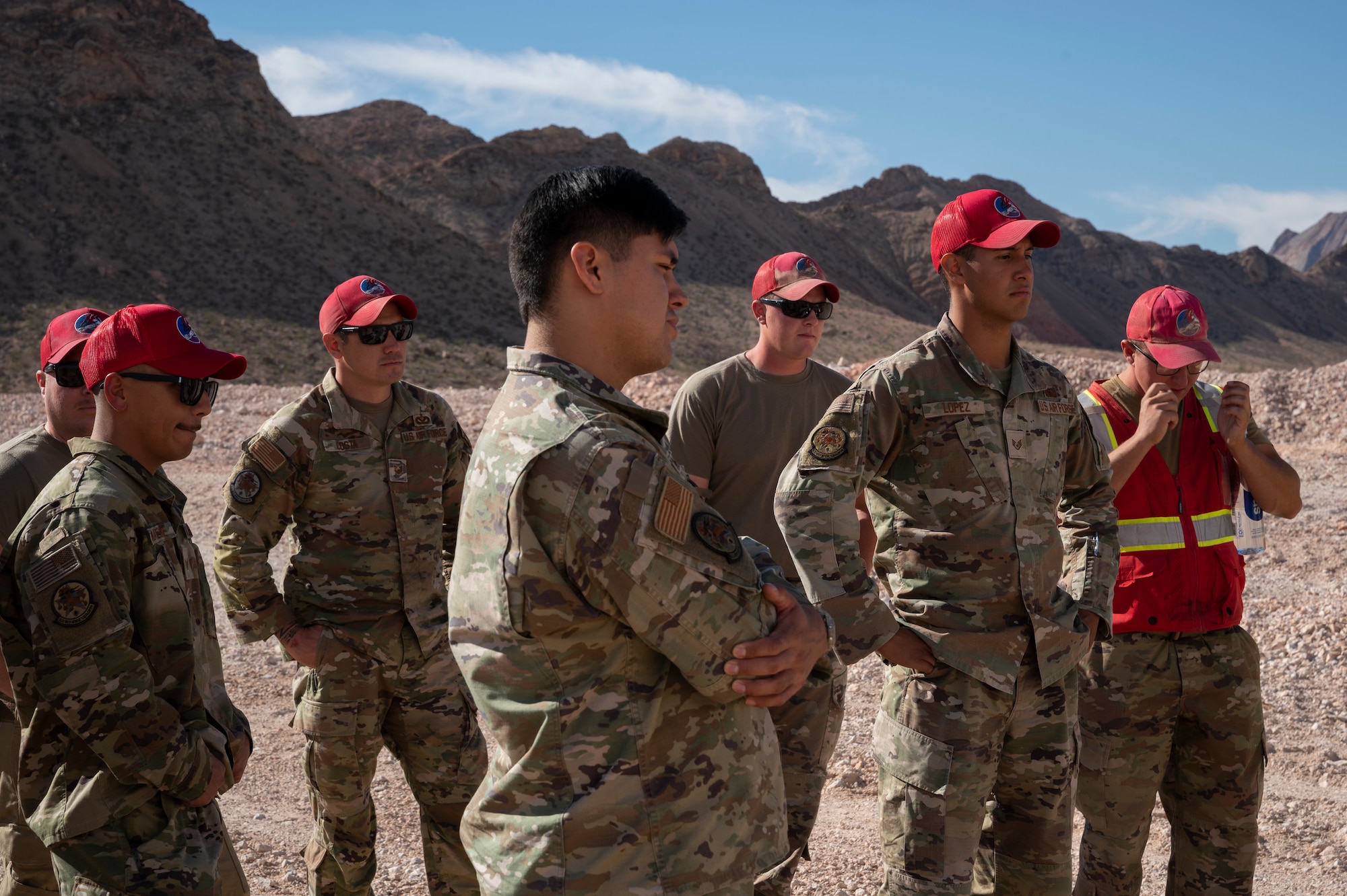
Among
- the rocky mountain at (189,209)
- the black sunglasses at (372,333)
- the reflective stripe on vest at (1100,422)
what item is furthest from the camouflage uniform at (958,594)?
the rocky mountain at (189,209)

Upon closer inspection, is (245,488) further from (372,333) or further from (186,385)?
(186,385)

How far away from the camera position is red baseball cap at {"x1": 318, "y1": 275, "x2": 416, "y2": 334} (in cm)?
407

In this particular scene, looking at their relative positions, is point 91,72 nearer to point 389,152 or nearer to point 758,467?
point 389,152

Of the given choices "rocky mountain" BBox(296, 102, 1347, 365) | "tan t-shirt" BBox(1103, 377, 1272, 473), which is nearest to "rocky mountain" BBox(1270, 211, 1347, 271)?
"rocky mountain" BBox(296, 102, 1347, 365)

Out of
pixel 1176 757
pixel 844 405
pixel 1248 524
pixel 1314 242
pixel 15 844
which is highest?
pixel 1314 242

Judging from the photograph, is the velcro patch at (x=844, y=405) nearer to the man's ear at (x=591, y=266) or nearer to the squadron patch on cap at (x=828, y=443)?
the squadron patch on cap at (x=828, y=443)

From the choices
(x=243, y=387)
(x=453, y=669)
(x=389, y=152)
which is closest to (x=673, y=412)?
(x=453, y=669)

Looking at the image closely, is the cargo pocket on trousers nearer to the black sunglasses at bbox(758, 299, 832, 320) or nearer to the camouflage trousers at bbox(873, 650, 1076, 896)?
the camouflage trousers at bbox(873, 650, 1076, 896)

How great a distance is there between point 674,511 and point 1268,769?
486 cm

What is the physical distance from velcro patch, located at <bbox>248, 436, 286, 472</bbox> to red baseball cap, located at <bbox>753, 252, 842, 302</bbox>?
1.90 metres

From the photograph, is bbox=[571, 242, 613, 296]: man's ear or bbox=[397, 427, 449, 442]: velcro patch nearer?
bbox=[571, 242, 613, 296]: man's ear

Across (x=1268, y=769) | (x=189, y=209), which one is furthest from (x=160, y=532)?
(x=189, y=209)

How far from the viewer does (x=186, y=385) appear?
112 inches

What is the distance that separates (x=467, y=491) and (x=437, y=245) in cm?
4680
